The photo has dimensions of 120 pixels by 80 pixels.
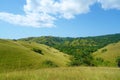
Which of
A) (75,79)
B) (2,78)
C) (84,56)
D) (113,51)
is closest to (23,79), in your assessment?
(2,78)

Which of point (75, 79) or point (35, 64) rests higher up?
point (75, 79)

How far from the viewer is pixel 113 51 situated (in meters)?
161

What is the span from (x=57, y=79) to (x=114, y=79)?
2324 mm

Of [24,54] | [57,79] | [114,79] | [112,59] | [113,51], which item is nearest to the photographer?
[57,79]

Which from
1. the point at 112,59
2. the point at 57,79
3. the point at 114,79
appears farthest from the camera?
the point at 112,59

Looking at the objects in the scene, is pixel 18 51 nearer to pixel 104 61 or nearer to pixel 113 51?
pixel 104 61

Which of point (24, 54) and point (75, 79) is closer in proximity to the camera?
point (75, 79)

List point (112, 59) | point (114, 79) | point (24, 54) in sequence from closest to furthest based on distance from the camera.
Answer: point (114, 79) < point (24, 54) < point (112, 59)

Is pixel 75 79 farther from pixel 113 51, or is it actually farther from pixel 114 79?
pixel 113 51

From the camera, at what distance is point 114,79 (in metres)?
10.2

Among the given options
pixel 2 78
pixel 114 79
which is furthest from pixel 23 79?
pixel 114 79

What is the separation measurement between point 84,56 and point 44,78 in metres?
139

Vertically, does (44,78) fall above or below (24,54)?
above

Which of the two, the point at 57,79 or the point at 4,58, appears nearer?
the point at 57,79
